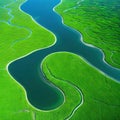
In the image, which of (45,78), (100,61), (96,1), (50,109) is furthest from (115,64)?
(96,1)

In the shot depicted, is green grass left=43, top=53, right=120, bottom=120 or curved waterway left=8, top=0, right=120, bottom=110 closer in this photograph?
green grass left=43, top=53, right=120, bottom=120


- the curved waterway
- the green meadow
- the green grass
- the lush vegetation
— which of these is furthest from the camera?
the lush vegetation

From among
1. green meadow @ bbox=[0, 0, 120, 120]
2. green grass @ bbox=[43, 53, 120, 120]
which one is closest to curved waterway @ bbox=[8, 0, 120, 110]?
green meadow @ bbox=[0, 0, 120, 120]

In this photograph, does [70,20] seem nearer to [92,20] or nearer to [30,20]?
[92,20]

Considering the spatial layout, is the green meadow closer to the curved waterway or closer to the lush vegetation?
the lush vegetation

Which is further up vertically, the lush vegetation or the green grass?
the green grass

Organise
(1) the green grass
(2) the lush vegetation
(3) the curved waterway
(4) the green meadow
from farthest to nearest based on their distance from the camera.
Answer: (2) the lush vegetation
(3) the curved waterway
(4) the green meadow
(1) the green grass

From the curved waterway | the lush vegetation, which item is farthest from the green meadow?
the curved waterway

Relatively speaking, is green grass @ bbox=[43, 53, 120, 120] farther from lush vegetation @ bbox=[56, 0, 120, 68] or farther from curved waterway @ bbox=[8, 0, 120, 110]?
lush vegetation @ bbox=[56, 0, 120, 68]
